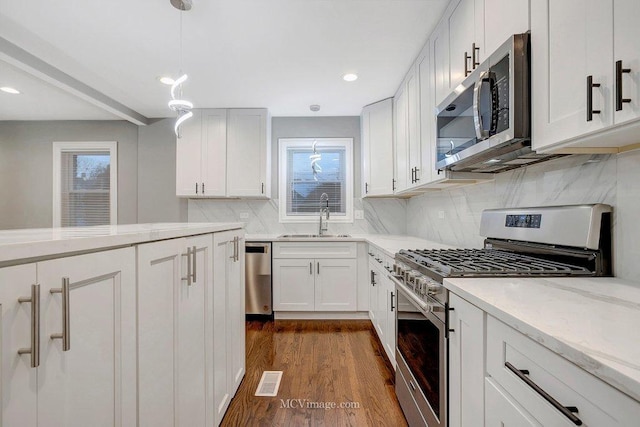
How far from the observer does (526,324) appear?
67 centimetres

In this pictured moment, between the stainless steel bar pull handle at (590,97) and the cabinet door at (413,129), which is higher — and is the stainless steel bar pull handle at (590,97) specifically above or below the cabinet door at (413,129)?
below

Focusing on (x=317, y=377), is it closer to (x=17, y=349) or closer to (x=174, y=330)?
(x=174, y=330)

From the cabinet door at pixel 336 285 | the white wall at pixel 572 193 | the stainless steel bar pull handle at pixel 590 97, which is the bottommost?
the cabinet door at pixel 336 285

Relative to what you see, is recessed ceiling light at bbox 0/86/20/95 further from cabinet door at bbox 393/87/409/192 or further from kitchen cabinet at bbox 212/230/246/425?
cabinet door at bbox 393/87/409/192

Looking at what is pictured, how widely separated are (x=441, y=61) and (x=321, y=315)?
267cm

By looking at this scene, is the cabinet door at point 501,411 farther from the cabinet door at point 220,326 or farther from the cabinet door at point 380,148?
the cabinet door at point 380,148

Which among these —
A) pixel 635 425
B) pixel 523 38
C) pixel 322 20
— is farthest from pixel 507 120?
pixel 322 20

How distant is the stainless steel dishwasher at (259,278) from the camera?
11.0 ft

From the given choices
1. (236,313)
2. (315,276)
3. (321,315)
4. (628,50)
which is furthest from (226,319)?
(628,50)

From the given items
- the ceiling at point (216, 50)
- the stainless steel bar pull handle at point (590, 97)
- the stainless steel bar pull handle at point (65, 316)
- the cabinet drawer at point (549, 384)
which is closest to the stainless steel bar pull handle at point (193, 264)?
the stainless steel bar pull handle at point (65, 316)

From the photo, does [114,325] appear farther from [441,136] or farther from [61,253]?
[441,136]

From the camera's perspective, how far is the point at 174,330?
115 centimetres

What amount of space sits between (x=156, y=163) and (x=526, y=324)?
4.42 meters

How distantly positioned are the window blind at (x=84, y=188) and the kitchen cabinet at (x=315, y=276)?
272cm
